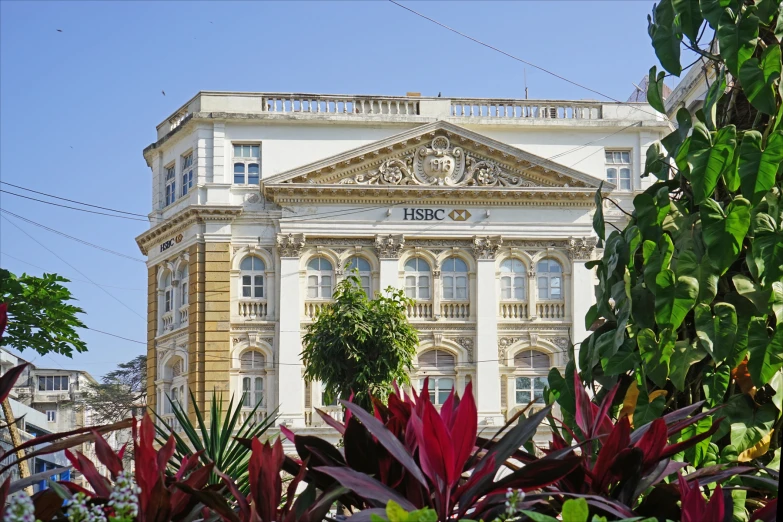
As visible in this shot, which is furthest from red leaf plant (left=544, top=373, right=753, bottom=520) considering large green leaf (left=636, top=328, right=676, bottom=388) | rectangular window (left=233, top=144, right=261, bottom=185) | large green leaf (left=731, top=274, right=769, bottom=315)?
rectangular window (left=233, top=144, right=261, bottom=185)

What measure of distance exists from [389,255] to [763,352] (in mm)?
30578

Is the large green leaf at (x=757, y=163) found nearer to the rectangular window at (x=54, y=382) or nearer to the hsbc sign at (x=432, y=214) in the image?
the hsbc sign at (x=432, y=214)

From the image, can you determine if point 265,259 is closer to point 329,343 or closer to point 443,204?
point 443,204

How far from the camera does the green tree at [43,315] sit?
17531 millimetres

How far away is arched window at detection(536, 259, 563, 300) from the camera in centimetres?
3628

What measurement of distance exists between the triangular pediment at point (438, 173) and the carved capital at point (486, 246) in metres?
1.29

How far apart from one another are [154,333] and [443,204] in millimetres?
10511

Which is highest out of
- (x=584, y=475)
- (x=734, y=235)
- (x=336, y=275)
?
(x=336, y=275)

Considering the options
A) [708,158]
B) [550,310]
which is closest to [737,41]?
[708,158]

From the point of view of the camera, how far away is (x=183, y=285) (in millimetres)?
37000

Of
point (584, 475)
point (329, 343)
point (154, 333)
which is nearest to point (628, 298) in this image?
point (584, 475)

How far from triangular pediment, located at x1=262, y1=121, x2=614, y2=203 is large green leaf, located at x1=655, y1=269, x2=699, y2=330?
30.1 m

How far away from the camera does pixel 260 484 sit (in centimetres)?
354

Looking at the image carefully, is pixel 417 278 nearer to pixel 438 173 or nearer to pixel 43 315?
pixel 438 173
